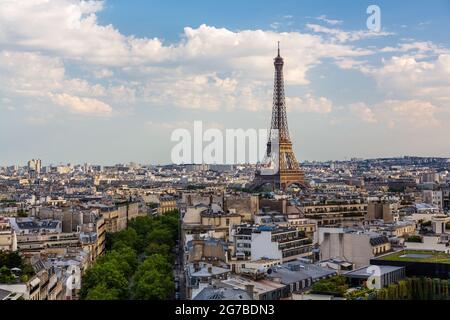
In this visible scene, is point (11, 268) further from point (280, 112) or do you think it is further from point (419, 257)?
point (280, 112)

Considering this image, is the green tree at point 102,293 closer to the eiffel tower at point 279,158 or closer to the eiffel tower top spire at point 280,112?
the eiffel tower at point 279,158

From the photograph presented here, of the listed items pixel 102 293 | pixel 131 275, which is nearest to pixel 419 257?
pixel 102 293

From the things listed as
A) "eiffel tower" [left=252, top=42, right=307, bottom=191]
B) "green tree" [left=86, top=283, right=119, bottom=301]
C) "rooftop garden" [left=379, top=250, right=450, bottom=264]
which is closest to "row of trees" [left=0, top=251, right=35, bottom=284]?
"green tree" [left=86, top=283, right=119, bottom=301]

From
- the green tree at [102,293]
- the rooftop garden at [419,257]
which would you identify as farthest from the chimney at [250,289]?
the rooftop garden at [419,257]

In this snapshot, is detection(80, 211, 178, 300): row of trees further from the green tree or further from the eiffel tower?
the eiffel tower

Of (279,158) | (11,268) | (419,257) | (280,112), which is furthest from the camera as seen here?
(280,112)
